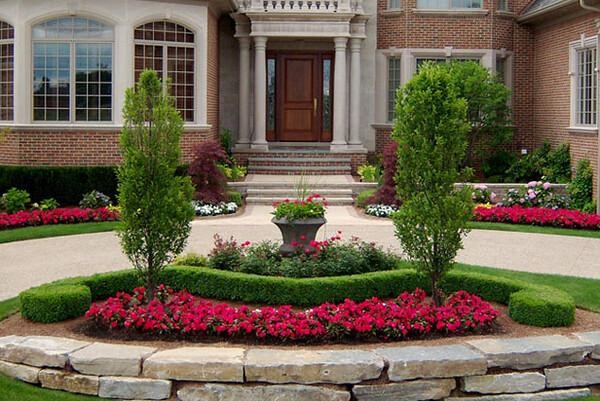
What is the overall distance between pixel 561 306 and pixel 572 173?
37.7ft

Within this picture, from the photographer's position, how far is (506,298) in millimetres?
8977

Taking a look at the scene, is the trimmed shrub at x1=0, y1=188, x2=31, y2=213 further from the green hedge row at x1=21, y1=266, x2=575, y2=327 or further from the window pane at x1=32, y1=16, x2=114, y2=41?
the green hedge row at x1=21, y1=266, x2=575, y2=327


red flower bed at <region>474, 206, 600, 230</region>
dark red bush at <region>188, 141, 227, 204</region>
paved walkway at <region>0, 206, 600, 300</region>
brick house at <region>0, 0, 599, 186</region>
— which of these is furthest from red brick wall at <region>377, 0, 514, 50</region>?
paved walkway at <region>0, 206, 600, 300</region>

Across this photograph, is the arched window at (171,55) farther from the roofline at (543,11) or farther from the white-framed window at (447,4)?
the roofline at (543,11)

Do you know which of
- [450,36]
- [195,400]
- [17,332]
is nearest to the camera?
[195,400]

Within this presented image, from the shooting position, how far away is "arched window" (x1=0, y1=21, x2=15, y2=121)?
18.0 metres

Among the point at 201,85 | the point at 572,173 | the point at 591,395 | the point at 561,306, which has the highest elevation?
the point at 201,85

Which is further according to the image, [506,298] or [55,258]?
[55,258]

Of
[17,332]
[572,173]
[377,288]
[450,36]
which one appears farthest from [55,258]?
[450,36]

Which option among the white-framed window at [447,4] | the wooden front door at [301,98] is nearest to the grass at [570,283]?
the wooden front door at [301,98]

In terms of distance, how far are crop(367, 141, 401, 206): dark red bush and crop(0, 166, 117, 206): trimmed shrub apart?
534cm

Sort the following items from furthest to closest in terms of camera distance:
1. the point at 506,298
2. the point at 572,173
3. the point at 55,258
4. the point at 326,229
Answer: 1. the point at 572,173
2. the point at 326,229
3. the point at 55,258
4. the point at 506,298

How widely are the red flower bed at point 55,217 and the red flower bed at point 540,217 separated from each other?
6804 millimetres

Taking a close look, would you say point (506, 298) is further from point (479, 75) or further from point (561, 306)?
point (479, 75)
